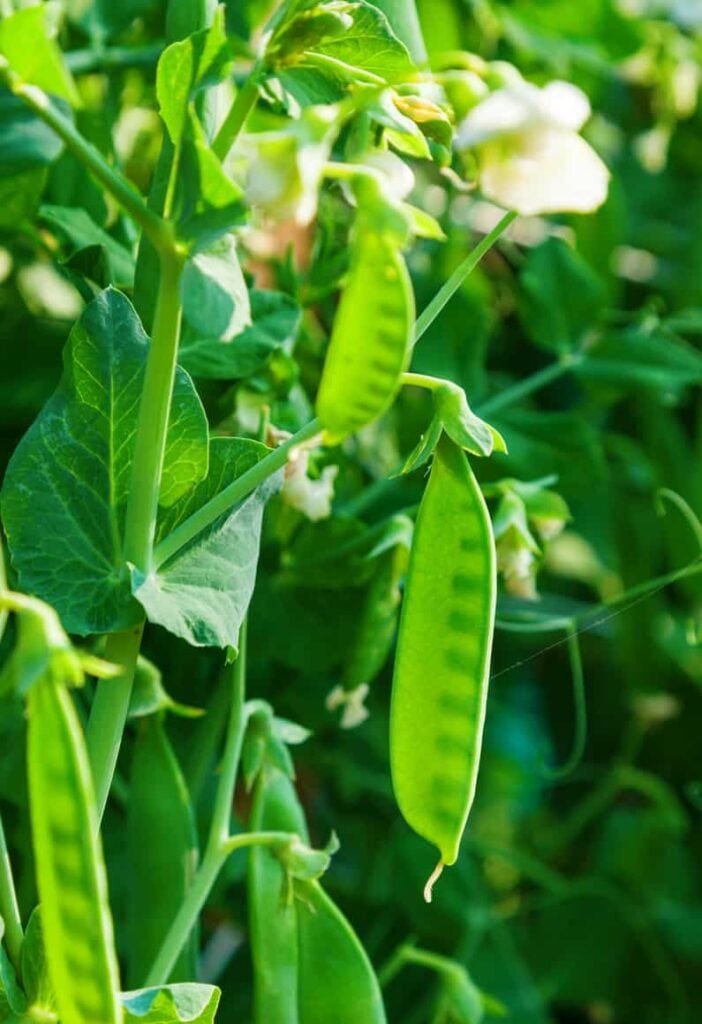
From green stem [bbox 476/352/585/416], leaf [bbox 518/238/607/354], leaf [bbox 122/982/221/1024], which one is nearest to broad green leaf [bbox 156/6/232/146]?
leaf [bbox 122/982/221/1024]

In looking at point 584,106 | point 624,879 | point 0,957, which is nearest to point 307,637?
point 0,957

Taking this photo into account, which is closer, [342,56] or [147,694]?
[342,56]

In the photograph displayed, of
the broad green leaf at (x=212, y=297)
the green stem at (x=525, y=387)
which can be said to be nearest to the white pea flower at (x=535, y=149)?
the broad green leaf at (x=212, y=297)

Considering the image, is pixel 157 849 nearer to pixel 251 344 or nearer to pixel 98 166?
pixel 251 344

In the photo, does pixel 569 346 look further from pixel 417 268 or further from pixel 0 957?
pixel 0 957

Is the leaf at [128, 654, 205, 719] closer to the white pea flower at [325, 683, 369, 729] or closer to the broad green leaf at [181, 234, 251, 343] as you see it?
the white pea flower at [325, 683, 369, 729]

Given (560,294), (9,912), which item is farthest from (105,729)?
(560,294)
